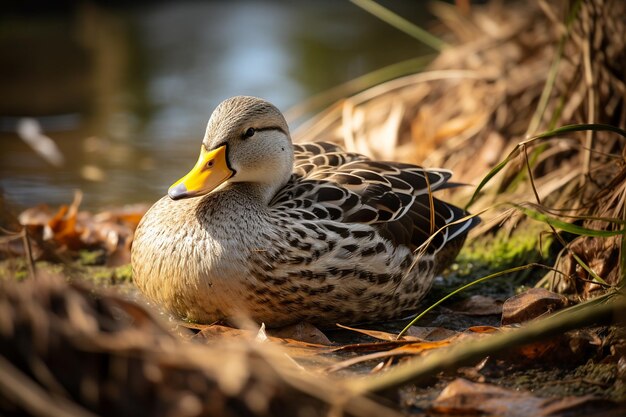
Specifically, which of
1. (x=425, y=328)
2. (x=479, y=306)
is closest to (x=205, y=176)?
(x=425, y=328)

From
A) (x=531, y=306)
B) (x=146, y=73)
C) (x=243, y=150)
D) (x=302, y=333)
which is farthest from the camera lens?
(x=146, y=73)

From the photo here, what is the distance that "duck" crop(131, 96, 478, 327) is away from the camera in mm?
3811

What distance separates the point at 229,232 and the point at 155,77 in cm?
687

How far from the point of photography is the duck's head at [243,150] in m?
3.97

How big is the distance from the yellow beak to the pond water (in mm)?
2641

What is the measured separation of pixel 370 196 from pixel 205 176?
81cm

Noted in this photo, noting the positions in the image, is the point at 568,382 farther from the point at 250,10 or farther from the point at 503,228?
the point at 250,10

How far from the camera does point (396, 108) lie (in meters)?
7.34

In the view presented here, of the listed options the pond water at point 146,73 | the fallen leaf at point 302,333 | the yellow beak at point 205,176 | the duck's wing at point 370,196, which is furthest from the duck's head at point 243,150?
the pond water at point 146,73

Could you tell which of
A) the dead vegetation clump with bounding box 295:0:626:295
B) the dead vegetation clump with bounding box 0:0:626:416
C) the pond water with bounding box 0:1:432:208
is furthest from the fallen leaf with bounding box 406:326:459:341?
the pond water with bounding box 0:1:432:208

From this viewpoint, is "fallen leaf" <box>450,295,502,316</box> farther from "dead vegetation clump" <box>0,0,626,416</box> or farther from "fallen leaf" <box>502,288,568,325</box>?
"fallen leaf" <box>502,288,568,325</box>

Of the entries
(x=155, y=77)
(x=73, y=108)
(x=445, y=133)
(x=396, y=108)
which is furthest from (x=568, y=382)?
(x=155, y=77)

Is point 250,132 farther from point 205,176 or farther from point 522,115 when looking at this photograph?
point 522,115

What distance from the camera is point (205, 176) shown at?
3934 millimetres
